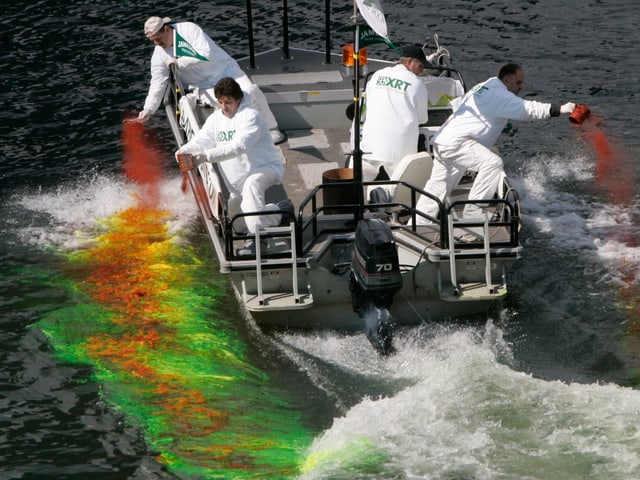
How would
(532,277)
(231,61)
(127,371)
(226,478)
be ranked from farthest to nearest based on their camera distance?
(231,61) → (532,277) → (127,371) → (226,478)

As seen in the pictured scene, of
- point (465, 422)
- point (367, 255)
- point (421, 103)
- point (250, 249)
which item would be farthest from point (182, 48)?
point (465, 422)

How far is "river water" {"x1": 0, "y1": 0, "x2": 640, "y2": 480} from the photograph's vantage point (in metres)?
9.66

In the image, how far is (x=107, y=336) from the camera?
11.7 metres

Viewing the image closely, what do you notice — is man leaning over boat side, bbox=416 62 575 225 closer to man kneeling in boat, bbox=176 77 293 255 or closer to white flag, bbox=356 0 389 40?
white flag, bbox=356 0 389 40

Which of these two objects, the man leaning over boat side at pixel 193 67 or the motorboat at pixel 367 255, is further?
the man leaning over boat side at pixel 193 67

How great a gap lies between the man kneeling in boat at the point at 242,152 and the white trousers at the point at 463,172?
1.53 metres

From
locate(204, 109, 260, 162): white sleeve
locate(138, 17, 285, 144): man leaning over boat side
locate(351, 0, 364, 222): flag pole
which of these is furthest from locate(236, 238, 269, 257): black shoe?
locate(138, 17, 285, 144): man leaning over boat side

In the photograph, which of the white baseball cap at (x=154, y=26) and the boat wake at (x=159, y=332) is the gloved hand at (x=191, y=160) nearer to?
the boat wake at (x=159, y=332)

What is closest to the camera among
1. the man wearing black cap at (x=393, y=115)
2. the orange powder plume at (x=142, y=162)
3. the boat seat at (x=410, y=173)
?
the boat seat at (x=410, y=173)

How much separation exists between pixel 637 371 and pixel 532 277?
217 cm

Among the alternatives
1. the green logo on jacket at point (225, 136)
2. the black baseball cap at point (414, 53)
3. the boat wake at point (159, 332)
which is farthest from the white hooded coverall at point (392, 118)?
the boat wake at point (159, 332)

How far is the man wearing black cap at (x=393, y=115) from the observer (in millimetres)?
12273

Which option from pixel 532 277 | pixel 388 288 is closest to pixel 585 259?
pixel 532 277

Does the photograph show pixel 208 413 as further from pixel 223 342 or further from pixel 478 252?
pixel 478 252
